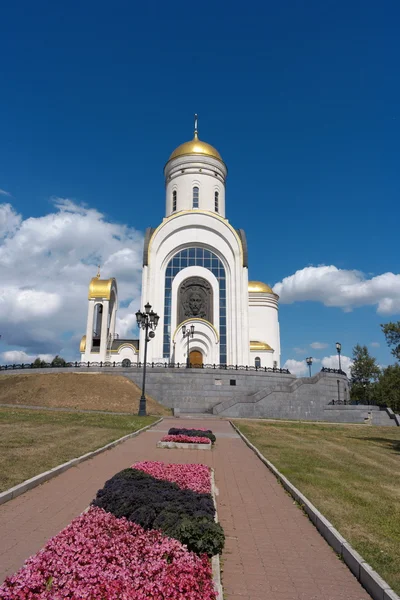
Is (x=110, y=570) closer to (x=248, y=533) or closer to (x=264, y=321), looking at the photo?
(x=248, y=533)

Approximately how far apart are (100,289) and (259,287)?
18.8 metres

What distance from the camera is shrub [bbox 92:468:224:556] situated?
15.4 ft

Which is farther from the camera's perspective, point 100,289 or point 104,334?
point 100,289

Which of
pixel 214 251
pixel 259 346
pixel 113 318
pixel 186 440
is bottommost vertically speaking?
pixel 186 440

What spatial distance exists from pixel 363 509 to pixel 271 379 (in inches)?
1204

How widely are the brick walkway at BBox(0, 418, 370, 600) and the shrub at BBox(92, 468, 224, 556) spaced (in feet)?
1.36

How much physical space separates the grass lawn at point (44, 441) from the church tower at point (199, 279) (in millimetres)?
21159

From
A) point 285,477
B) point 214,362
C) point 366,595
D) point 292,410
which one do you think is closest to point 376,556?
point 366,595

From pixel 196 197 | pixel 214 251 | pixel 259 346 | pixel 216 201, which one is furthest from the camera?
pixel 216 201

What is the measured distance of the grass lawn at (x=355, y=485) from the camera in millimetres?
5289

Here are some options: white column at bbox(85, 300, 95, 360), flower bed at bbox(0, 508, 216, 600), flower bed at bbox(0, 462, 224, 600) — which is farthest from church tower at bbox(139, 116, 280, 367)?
flower bed at bbox(0, 508, 216, 600)

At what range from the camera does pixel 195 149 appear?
4897cm

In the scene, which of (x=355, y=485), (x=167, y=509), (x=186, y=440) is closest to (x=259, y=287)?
(x=186, y=440)

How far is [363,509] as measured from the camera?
6.88 m
